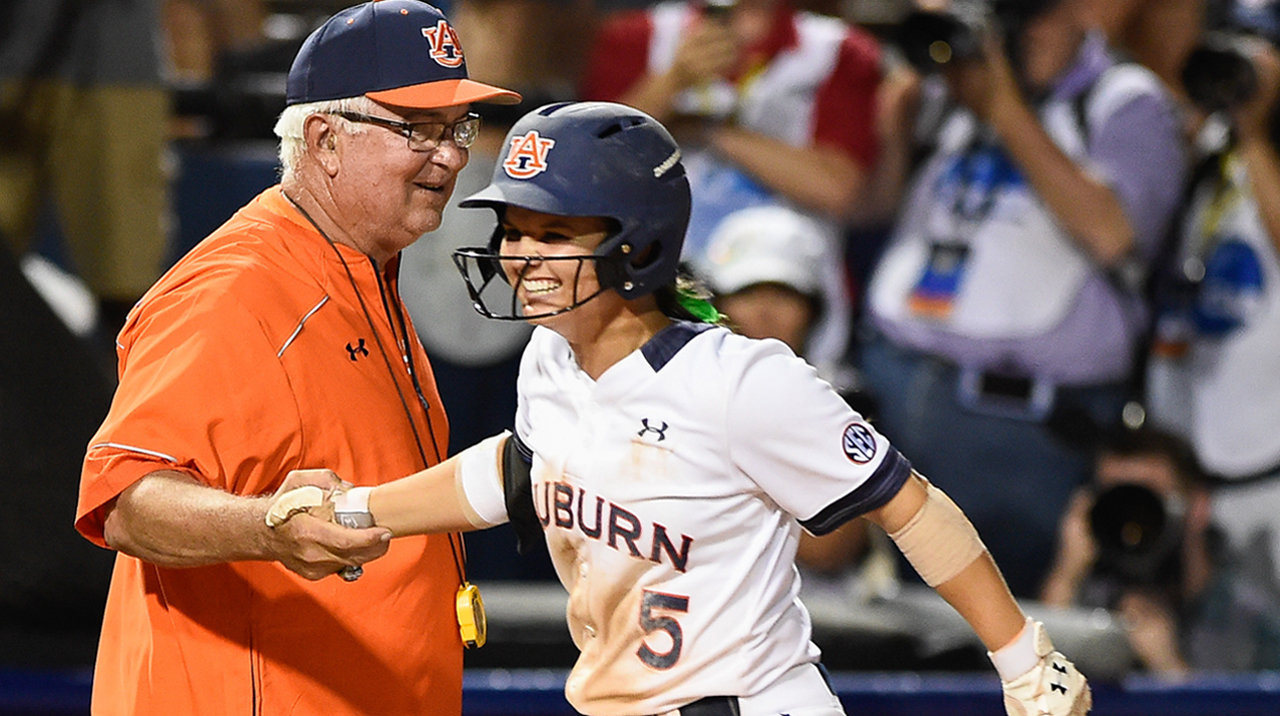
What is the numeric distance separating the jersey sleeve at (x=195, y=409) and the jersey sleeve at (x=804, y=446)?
74cm

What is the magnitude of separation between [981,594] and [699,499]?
17.6 inches

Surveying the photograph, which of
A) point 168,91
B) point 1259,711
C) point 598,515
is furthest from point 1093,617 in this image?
point 168,91

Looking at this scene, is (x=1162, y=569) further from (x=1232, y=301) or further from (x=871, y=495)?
(x=871, y=495)

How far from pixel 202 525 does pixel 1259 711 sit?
3087 mm

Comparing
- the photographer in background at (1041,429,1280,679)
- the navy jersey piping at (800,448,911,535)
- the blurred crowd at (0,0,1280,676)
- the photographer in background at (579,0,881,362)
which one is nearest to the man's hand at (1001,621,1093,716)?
the navy jersey piping at (800,448,911,535)

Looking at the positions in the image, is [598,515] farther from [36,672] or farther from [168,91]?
[168,91]

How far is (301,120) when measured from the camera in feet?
9.05

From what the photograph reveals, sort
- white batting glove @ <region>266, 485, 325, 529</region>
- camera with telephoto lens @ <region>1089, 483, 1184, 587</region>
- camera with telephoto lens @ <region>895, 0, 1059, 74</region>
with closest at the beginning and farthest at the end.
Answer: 1. white batting glove @ <region>266, 485, 325, 529</region>
2. camera with telephoto lens @ <region>1089, 483, 1184, 587</region>
3. camera with telephoto lens @ <region>895, 0, 1059, 74</region>

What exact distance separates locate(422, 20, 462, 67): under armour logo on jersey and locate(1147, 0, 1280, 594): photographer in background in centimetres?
275

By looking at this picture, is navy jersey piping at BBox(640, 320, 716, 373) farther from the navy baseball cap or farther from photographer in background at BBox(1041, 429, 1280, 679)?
photographer in background at BBox(1041, 429, 1280, 679)

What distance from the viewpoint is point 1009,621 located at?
246 centimetres

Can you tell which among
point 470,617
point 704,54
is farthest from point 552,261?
point 704,54

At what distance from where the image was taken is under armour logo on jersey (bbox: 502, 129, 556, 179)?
2475 millimetres

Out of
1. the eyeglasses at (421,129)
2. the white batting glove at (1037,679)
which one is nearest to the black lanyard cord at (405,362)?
the eyeglasses at (421,129)
